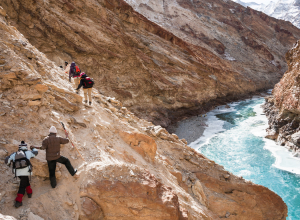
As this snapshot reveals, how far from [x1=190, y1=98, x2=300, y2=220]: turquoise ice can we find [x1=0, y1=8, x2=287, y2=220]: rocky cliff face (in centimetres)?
567

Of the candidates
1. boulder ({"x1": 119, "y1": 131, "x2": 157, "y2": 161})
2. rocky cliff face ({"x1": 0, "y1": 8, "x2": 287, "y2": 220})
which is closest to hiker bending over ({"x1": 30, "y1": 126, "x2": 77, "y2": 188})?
rocky cliff face ({"x1": 0, "y1": 8, "x2": 287, "y2": 220})

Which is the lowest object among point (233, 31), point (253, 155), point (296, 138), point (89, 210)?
point (253, 155)

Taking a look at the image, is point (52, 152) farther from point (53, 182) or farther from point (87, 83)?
point (87, 83)

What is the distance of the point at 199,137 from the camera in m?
18.8

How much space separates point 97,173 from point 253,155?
15.2 m

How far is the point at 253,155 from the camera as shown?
50.2 ft

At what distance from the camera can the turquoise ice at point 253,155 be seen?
11.8 metres

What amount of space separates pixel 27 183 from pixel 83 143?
172cm

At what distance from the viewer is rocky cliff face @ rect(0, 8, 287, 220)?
3.23m

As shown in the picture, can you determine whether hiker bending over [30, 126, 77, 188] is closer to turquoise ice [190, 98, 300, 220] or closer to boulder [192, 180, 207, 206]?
boulder [192, 180, 207, 206]

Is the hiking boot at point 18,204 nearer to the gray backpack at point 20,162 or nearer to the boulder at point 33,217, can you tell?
the boulder at point 33,217

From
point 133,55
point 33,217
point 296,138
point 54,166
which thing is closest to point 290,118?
point 296,138

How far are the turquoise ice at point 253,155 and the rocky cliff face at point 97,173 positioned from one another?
567cm

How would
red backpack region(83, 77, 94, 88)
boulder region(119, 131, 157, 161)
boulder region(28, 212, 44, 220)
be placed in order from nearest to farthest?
boulder region(28, 212, 44, 220)
boulder region(119, 131, 157, 161)
red backpack region(83, 77, 94, 88)
